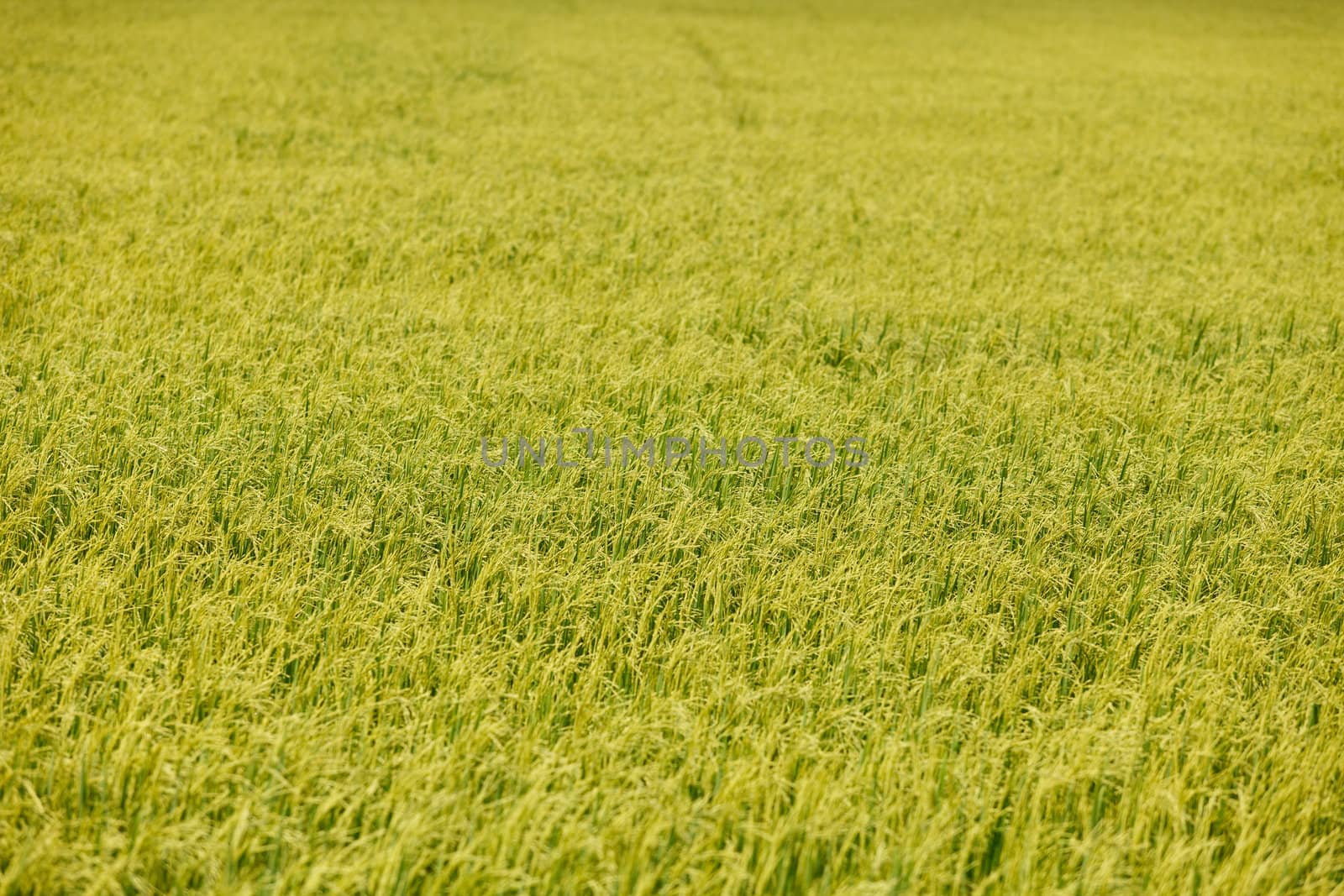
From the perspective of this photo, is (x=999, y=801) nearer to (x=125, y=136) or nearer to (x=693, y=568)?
(x=693, y=568)

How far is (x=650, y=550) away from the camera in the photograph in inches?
119

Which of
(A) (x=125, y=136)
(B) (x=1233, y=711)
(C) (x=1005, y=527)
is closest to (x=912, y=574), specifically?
(C) (x=1005, y=527)

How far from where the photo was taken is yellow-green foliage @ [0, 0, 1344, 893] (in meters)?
1.99

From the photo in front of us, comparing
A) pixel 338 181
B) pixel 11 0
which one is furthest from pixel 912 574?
pixel 11 0

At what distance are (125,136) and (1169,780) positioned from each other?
999cm

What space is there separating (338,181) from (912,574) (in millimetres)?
6513

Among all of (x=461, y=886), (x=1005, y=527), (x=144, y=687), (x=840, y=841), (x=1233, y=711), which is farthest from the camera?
(x=1005, y=527)

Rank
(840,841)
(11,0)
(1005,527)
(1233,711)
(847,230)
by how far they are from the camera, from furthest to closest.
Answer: (11,0), (847,230), (1005,527), (1233,711), (840,841)

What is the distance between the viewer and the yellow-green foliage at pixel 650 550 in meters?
1.99

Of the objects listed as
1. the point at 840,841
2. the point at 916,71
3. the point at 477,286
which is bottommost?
the point at 840,841

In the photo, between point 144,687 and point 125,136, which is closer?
point 144,687

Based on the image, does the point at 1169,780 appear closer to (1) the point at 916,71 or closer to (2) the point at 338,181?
(2) the point at 338,181

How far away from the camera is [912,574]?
119 inches

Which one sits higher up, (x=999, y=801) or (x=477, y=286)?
(x=477, y=286)
